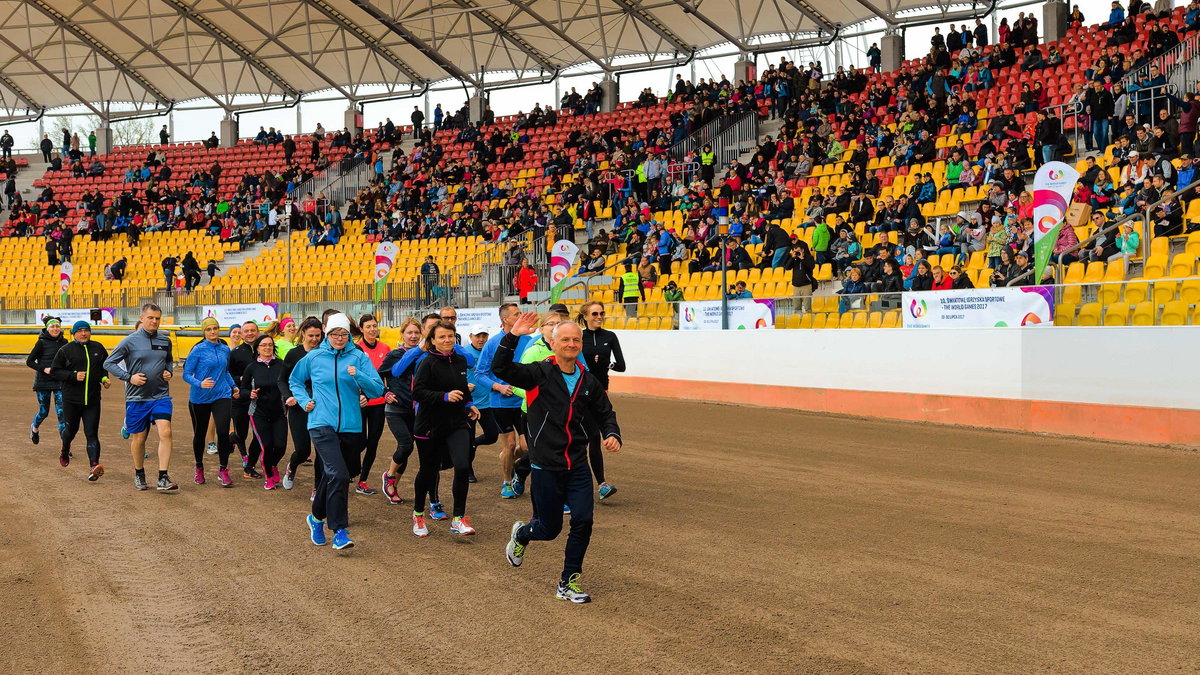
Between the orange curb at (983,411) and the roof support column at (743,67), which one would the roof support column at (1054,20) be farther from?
the orange curb at (983,411)

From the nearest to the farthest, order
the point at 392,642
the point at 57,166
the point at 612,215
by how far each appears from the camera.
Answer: the point at 392,642, the point at 612,215, the point at 57,166

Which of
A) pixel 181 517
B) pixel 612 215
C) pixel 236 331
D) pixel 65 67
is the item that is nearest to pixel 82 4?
pixel 65 67

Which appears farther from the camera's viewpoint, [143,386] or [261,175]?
[261,175]

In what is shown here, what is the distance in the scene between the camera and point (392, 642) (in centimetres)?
581

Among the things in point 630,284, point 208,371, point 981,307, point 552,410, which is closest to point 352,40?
point 630,284

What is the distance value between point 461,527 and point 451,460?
22.6 inches

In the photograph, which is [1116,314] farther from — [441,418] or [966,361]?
[441,418]

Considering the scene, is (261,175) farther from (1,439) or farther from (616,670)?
(616,670)

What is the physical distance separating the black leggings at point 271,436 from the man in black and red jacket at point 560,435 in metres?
5.09

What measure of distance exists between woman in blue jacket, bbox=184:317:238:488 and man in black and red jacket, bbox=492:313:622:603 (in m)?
5.69

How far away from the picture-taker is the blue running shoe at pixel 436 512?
9.23 metres

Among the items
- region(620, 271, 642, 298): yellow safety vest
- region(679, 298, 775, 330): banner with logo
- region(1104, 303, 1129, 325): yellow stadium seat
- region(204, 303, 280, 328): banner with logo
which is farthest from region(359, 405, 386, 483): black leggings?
region(204, 303, 280, 328): banner with logo

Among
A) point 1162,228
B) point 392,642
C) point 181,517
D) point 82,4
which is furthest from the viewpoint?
A: point 82,4

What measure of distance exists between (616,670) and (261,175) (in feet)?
145
